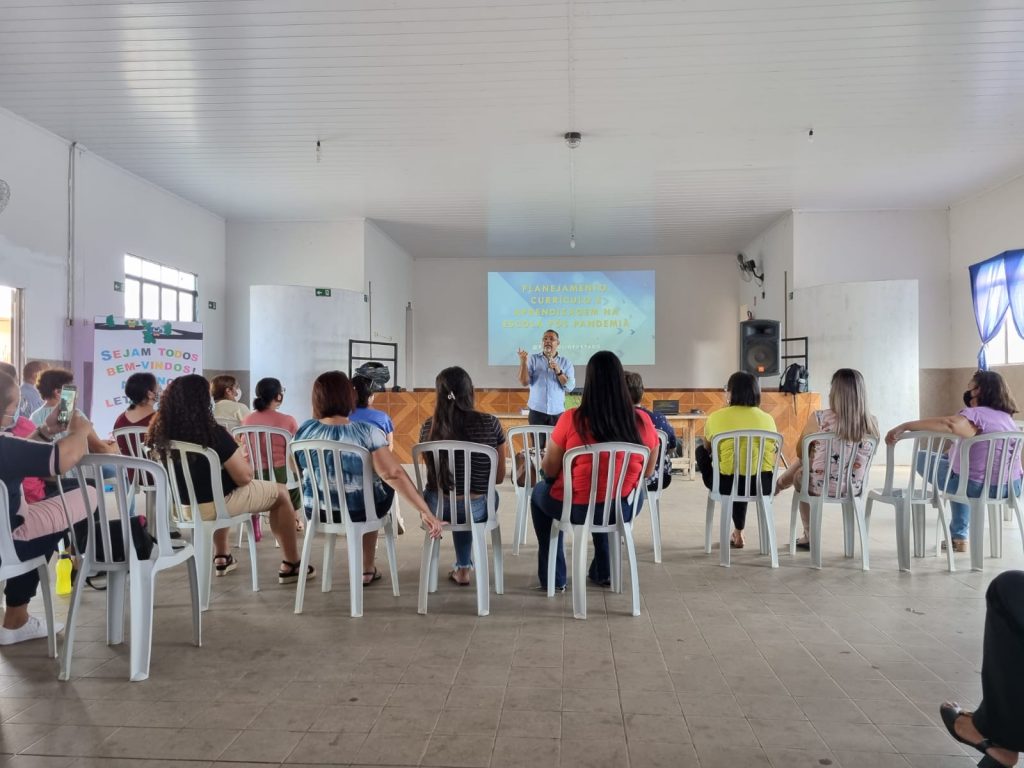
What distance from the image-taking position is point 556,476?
3059 millimetres

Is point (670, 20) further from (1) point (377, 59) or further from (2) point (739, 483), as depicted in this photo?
(2) point (739, 483)

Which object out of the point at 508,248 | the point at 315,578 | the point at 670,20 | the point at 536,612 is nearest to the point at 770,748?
the point at 536,612

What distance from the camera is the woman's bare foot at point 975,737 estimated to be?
1.59 meters

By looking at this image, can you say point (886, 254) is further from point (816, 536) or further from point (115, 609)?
point (115, 609)

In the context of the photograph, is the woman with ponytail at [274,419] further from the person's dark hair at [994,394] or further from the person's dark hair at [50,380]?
the person's dark hair at [994,394]

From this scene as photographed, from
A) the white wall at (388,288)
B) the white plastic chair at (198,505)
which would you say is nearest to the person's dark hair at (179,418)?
the white plastic chair at (198,505)

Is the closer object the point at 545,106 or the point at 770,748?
the point at 770,748

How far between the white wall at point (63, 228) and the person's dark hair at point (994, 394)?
7.27 m

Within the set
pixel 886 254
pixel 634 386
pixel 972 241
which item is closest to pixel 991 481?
pixel 634 386

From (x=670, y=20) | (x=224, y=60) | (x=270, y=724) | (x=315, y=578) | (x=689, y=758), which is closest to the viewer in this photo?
(x=689, y=758)

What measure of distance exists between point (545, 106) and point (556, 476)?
3820mm

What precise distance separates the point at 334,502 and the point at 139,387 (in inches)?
59.7

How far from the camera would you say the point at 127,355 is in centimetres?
675

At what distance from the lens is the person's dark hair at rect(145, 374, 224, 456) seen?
2865 mm
